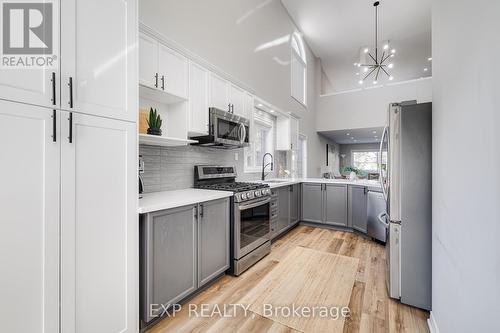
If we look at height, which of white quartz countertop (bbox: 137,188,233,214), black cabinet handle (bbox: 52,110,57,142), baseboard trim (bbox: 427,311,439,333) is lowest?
baseboard trim (bbox: 427,311,439,333)

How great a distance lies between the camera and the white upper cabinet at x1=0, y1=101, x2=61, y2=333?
988 mm

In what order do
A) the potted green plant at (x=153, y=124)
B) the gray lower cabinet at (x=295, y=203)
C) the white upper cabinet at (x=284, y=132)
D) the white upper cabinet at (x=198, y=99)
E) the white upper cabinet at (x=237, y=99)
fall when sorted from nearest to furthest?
the potted green plant at (x=153, y=124) < the white upper cabinet at (x=198, y=99) < the white upper cabinet at (x=237, y=99) < the gray lower cabinet at (x=295, y=203) < the white upper cabinet at (x=284, y=132)

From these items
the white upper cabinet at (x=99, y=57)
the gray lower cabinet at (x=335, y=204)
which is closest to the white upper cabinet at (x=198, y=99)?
the white upper cabinet at (x=99, y=57)

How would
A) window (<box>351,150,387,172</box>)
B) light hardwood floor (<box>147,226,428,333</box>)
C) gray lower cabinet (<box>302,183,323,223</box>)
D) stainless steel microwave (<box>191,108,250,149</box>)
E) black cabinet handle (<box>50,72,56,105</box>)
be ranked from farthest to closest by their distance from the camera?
window (<box>351,150,387,172</box>)
gray lower cabinet (<box>302,183,323,223</box>)
stainless steel microwave (<box>191,108,250,149</box>)
light hardwood floor (<box>147,226,428,333</box>)
black cabinet handle (<box>50,72,56,105</box>)

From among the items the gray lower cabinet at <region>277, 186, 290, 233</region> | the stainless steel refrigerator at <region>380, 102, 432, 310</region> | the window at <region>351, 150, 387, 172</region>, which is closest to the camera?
the stainless steel refrigerator at <region>380, 102, 432, 310</region>

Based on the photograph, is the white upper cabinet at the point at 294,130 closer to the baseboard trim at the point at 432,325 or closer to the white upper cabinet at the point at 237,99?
the white upper cabinet at the point at 237,99

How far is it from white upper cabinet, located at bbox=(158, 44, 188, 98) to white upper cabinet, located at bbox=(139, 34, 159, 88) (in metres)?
0.04

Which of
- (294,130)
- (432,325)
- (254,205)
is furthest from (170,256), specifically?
(294,130)

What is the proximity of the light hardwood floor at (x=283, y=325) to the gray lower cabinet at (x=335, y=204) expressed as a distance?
1.10 m

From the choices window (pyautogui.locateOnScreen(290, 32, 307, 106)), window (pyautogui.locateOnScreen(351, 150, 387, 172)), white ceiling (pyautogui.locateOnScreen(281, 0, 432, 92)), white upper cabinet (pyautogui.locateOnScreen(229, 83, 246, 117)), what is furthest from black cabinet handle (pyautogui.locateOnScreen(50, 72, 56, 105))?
window (pyautogui.locateOnScreen(351, 150, 387, 172))

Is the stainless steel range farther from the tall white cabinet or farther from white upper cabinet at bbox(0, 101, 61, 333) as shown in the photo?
white upper cabinet at bbox(0, 101, 61, 333)

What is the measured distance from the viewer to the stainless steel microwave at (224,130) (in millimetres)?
2641

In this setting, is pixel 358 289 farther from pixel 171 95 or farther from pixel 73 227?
pixel 171 95

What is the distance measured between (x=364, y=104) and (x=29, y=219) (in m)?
7.83
